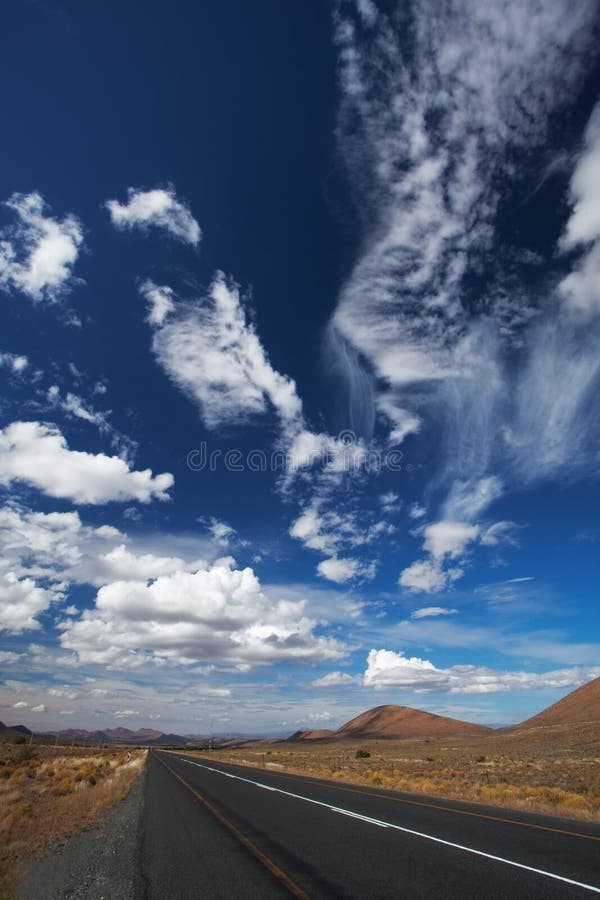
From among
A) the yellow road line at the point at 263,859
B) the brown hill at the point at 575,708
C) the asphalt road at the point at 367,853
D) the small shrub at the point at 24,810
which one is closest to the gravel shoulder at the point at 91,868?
the asphalt road at the point at 367,853

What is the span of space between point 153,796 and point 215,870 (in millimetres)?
16140

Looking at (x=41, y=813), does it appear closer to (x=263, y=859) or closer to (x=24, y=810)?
(x=24, y=810)

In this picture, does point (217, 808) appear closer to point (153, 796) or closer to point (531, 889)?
point (153, 796)

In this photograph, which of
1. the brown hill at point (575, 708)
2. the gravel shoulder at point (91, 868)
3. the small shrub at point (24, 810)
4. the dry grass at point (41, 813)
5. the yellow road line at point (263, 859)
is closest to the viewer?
the yellow road line at point (263, 859)

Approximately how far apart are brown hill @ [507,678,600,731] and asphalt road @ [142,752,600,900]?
114 meters

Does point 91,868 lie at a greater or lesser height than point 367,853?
lesser

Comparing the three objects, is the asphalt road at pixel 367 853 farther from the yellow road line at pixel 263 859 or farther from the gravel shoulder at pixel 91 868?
the gravel shoulder at pixel 91 868

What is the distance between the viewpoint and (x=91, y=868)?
973 centimetres

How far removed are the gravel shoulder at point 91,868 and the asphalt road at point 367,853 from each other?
0.34 metres

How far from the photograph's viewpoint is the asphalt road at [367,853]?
7.38 m

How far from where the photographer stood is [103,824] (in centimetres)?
1530

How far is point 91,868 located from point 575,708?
469 ft

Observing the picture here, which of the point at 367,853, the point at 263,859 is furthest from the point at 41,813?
the point at 367,853

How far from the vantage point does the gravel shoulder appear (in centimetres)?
812
